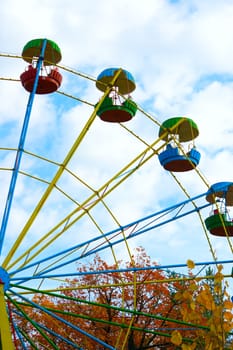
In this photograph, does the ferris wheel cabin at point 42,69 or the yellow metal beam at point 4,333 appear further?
the ferris wheel cabin at point 42,69

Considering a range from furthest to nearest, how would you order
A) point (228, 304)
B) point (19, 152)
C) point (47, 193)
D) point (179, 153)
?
1. point (179, 153)
2. point (19, 152)
3. point (47, 193)
4. point (228, 304)

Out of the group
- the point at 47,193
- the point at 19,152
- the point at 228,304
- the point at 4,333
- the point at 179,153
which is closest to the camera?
the point at 228,304

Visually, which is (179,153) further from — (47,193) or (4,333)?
(4,333)

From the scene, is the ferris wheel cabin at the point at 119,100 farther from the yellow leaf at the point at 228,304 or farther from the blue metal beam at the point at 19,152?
the yellow leaf at the point at 228,304

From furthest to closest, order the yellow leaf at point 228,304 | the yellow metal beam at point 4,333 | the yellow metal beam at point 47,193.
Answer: the yellow metal beam at point 47,193
the yellow metal beam at point 4,333
the yellow leaf at point 228,304

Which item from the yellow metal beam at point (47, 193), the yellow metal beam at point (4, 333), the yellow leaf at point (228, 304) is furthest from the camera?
the yellow metal beam at point (47, 193)

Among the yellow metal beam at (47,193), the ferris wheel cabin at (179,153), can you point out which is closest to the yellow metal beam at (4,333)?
the yellow metal beam at (47,193)

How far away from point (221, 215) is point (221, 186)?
1.07 metres

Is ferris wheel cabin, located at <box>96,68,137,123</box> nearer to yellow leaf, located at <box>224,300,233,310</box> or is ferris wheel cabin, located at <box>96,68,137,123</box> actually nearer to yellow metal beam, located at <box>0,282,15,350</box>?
yellow metal beam, located at <box>0,282,15,350</box>

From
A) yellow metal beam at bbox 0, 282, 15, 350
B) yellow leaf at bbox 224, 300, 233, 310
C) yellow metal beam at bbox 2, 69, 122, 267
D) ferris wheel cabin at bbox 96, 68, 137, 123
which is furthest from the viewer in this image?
ferris wheel cabin at bbox 96, 68, 137, 123

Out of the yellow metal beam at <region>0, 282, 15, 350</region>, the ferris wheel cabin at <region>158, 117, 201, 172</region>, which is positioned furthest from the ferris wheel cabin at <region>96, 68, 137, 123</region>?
the yellow metal beam at <region>0, 282, 15, 350</region>

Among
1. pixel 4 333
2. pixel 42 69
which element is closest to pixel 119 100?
pixel 42 69

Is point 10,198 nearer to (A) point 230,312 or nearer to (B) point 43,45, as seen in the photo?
(B) point 43,45

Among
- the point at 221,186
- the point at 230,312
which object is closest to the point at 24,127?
the point at 221,186
